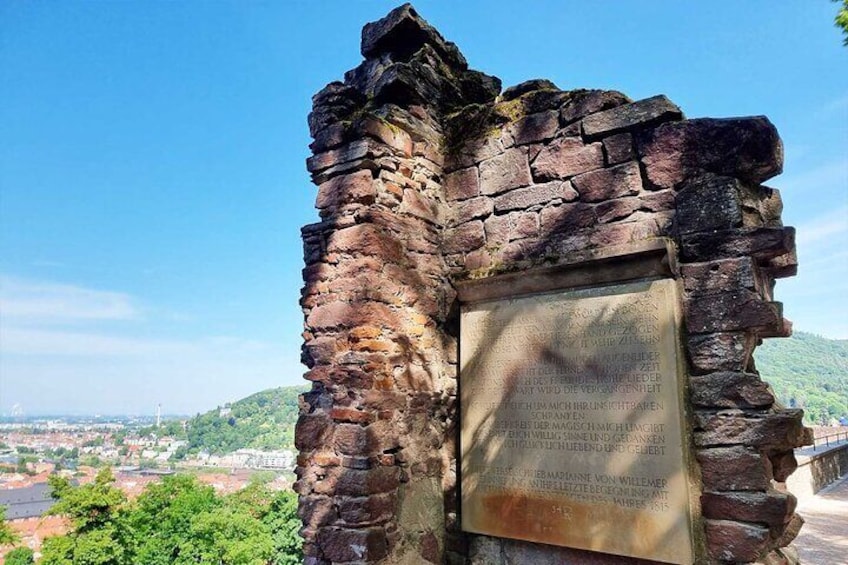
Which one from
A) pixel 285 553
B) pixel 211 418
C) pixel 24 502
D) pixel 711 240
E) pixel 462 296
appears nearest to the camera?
pixel 711 240

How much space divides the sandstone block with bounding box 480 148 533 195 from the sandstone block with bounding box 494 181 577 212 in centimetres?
5

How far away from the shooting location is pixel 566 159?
317cm

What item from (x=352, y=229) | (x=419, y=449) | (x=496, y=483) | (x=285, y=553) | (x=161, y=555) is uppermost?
(x=352, y=229)

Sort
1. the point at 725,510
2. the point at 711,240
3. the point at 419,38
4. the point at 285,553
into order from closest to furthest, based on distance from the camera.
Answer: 1. the point at 725,510
2. the point at 711,240
3. the point at 419,38
4. the point at 285,553

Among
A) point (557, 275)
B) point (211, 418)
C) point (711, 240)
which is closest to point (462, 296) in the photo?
point (557, 275)

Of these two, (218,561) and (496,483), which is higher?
(496,483)

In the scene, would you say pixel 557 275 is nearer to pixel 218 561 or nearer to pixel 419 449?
pixel 419 449

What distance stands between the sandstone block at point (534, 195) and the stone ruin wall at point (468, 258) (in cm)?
1

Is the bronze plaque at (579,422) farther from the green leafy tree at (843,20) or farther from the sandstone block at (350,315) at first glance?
the green leafy tree at (843,20)

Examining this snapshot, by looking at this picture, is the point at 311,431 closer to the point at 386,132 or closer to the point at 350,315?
the point at 350,315

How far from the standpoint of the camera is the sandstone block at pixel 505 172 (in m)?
3.36

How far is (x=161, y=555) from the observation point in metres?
17.5

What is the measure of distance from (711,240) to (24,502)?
38052 millimetres

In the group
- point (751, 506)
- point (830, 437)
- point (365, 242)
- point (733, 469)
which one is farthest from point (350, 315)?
point (830, 437)
